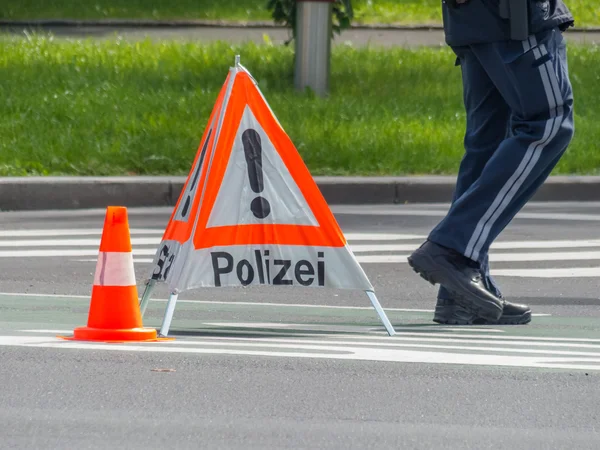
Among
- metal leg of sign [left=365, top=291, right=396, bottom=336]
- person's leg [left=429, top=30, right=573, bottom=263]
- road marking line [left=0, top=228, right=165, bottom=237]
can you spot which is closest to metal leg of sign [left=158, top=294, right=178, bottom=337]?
metal leg of sign [left=365, top=291, right=396, bottom=336]

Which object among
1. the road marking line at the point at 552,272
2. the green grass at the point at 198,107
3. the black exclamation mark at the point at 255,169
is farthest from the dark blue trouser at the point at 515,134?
the green grass at the point at 198,107

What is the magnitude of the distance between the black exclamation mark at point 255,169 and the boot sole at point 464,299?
588mm

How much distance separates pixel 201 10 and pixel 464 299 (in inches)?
773

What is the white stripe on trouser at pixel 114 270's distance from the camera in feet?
18.1

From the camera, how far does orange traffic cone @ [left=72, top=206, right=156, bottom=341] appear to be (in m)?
5.46

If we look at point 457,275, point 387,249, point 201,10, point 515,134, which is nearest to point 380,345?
point 457,275

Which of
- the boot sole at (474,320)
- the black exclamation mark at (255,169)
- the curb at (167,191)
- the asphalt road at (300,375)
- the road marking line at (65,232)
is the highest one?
the black exclamation mark at (255,169)

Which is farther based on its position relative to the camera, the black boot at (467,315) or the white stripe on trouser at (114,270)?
the black boot at (467,315)

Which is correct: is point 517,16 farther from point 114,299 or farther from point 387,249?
point 387,249

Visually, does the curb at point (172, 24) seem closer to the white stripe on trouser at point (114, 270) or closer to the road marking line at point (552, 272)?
the road marking line at point (552, 272)

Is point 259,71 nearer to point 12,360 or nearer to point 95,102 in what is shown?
point 95,102

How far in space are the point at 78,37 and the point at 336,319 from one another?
16.1 metres

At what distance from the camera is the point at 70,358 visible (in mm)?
5141

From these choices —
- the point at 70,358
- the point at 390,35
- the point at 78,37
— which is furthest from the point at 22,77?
the point at 70,358
